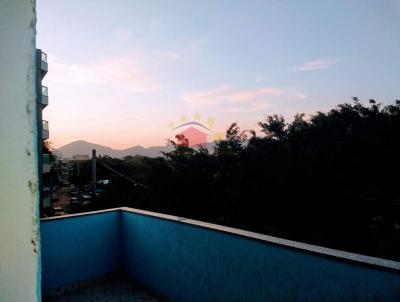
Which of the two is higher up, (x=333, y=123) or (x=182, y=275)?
(x=333, y=123)

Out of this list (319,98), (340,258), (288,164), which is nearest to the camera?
(340,258)

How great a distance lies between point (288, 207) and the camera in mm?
14031

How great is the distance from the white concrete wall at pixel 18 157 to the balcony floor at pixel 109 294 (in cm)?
403

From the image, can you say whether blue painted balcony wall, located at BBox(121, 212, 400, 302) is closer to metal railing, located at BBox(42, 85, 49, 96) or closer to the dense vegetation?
the dense vegetation

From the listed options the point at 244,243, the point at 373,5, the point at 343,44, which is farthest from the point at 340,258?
the point at 343,44

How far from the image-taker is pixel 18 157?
44 cm

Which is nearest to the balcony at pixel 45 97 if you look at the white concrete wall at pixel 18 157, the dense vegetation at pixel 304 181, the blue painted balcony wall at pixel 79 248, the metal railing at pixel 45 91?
the metal railing at pixel 45 91

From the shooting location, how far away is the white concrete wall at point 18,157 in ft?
1.39

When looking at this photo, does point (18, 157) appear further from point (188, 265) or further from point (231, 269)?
point (188, 265)

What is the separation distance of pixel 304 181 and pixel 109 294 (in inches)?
449

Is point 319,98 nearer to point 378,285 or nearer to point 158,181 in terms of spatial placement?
point 158,181

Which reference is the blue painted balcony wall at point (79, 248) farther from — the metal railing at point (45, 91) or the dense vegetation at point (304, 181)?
the metal railing at point (45, 91)

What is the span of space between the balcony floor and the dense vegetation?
8689mm

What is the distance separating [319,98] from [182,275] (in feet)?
49.0
